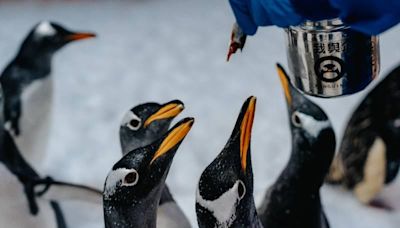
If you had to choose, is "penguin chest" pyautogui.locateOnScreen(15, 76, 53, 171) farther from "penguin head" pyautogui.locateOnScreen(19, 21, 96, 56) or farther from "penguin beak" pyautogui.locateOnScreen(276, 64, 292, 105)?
"penguin beak" pyautogui.locateOnScreen(276, 64, 292, 105)

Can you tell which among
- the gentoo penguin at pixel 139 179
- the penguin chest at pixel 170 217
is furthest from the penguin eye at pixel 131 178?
the penguin chest at pixel 170 217

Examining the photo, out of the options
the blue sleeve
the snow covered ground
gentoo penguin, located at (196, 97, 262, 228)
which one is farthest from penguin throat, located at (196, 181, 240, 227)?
the snow covered ground

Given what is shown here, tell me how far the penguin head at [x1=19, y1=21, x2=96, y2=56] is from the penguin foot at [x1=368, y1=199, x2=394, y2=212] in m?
0.35

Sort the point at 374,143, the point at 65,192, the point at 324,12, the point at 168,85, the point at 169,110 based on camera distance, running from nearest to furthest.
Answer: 1. the point at 324,12
2. the point at 169,110
3. the point at 65,192
4. the point at 374,143
5. the point at 168,85

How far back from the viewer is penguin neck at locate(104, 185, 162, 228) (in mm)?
418

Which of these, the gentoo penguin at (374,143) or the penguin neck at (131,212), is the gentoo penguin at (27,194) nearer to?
the penguin neck at (131,212)

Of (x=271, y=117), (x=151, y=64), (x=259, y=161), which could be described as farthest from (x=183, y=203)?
(x=151, y=64)

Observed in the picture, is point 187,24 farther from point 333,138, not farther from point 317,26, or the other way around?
point 317,26

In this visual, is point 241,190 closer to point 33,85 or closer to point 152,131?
point 152,131

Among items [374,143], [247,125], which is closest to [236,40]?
[247,125]

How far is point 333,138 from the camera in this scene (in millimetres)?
544

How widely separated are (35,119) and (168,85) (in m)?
0.35

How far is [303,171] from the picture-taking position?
1.78 feet

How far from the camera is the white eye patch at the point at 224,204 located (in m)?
0.41
